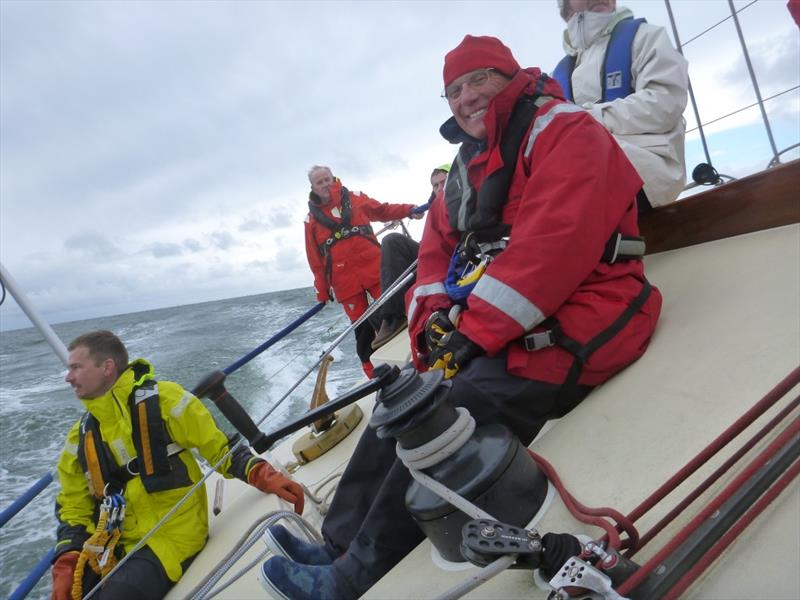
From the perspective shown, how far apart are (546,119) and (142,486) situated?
78.9 inches

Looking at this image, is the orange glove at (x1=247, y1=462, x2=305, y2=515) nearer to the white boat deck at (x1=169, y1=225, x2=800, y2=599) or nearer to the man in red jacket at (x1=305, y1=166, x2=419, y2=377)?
the white boat deck at (x1=169, y1=225, x2=800, y2=599)

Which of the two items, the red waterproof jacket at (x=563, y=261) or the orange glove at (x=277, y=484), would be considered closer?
the red waterproof jacket at (x=563, y=261)

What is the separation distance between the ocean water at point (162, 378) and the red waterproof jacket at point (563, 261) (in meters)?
2.74

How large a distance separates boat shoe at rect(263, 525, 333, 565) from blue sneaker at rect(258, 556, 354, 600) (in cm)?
10

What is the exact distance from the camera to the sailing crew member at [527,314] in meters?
1.09

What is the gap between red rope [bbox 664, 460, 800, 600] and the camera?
24.0 inches

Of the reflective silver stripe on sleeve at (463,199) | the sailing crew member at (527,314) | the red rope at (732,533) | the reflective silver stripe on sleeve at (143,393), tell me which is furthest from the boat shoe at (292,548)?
the reflective silver stripe on sleeve at (143,393)

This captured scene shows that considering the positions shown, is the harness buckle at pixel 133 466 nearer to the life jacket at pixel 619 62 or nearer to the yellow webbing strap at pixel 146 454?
the yellow webbing strap at pixel 146 454

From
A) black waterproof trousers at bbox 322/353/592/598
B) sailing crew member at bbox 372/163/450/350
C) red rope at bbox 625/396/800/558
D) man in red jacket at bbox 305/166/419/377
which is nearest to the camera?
red rope at bbox 625/396/800/558

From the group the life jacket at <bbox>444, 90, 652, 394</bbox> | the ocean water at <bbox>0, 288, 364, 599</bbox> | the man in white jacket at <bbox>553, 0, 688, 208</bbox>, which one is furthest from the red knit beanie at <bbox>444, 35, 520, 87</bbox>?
the ocean water at <bbox>0, 288, 364, 599</bbox>

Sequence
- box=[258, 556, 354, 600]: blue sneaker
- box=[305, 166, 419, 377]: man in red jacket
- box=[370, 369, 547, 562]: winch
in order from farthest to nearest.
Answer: box=[305, 166, 419, 377]: man in red jacket < box=[258, 556, 354, 600]: blue sneaker < box=[370, 369, 547, 562]: winch

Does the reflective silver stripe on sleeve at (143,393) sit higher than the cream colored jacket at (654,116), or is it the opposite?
the cream colored jacket at (654,116)

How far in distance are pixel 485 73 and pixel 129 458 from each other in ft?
6.37

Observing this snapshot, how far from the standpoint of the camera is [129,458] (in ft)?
6.89
